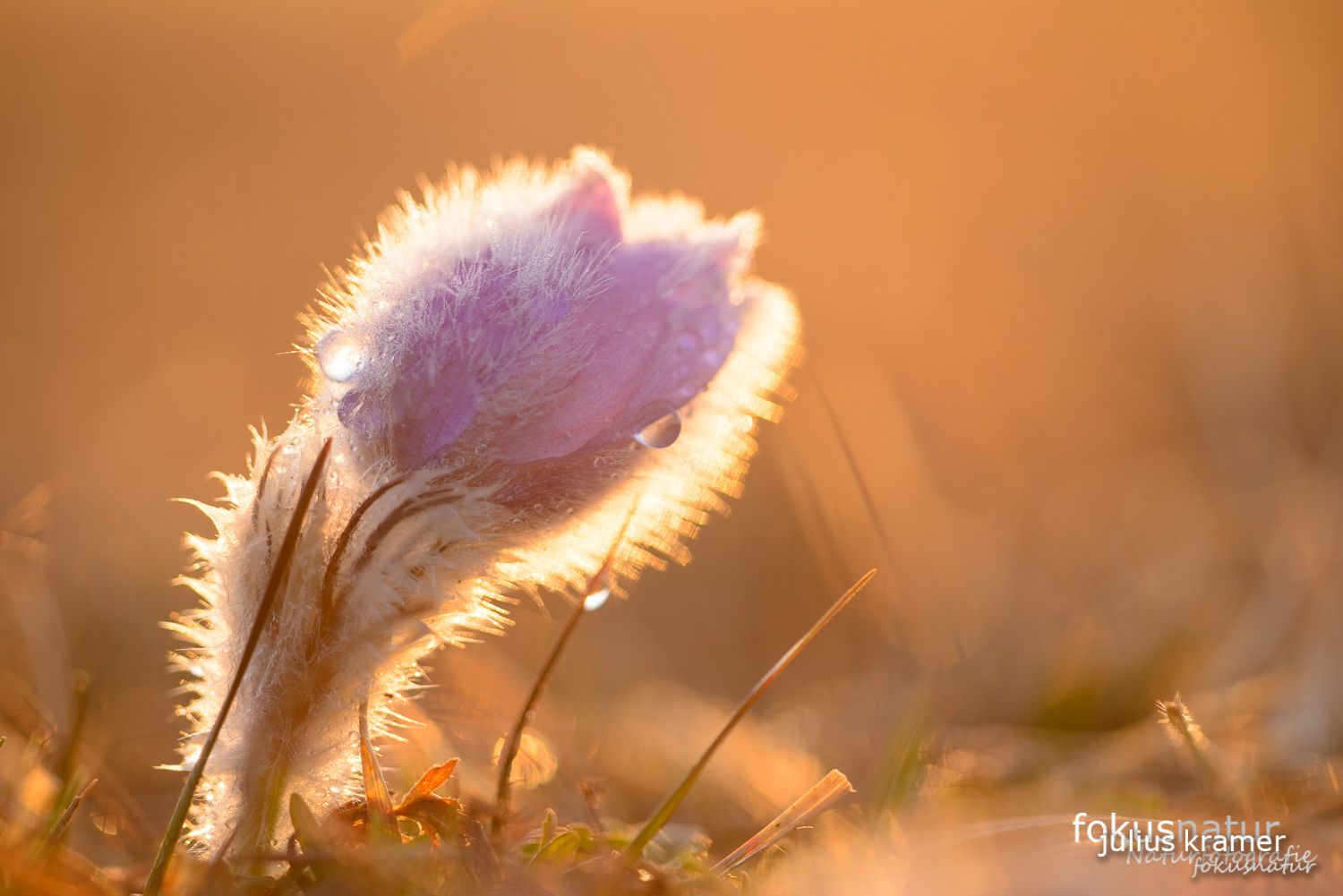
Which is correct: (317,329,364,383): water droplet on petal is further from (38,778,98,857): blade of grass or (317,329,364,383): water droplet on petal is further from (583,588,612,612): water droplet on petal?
(38,778,98,857): blade of grass

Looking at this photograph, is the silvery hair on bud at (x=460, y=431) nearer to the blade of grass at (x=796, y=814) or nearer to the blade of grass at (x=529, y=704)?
the blade of grass at (x=529, y=704)

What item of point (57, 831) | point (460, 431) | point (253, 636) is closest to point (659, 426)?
point (460, 431)

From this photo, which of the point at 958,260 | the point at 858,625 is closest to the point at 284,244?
the point at 958,260

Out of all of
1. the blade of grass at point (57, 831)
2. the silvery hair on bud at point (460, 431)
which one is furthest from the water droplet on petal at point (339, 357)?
the blade of grass at point (57, 831)

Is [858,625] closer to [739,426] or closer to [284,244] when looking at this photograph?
[739,426]

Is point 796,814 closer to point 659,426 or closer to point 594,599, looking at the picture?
point 594,599

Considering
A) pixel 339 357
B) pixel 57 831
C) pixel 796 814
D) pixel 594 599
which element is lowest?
pixel 57 831
